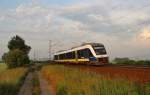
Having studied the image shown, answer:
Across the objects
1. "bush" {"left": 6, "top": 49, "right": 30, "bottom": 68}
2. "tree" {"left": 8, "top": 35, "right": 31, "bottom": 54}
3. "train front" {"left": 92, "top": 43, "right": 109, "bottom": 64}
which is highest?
"tree" {"left": 8, "top": 35, "right": 31, "bottom": 54}

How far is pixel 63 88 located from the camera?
2119cm

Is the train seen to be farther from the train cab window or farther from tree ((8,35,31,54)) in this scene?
tree ((8,35,31,54))

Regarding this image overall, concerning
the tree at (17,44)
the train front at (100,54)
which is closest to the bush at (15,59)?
the tree at (17,44)

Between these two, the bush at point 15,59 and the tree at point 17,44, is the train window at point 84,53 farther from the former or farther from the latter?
the tree at point 17,44

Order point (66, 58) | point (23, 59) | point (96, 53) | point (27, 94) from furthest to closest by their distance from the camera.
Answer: point (23, 59) < point (66, 58) < point (96, 53) < point (27, 94)

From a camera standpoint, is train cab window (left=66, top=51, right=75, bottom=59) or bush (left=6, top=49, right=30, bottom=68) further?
bush (left=6, top=49, right=30, bottom=68)

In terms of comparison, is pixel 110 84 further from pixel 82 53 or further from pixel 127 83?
pixel 82 53

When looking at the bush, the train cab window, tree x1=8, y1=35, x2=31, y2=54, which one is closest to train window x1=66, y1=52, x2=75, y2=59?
the train cab window

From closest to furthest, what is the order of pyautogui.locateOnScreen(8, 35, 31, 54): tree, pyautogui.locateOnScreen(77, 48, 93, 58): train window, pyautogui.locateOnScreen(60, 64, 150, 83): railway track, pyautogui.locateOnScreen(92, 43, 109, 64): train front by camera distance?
1. pyautogui.locateOnScreen(60, 64, 150, 83): railway track
2. pyautogui.locateOnScreen(92, 43, 109, 64): train front
3. pyautogui.locateOnScreen(77, 48, 93, 58): train window
4. pyautogui.locateOnScreen(8, 35, 31, 54): tree

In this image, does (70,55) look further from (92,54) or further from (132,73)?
(132,73)

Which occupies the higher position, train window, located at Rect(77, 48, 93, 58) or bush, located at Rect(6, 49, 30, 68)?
bush, located at Rect(6, 49, 30, 68)

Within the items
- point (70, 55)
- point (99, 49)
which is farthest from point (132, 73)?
point (70, 55)

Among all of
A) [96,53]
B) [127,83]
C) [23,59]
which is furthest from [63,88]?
[23,59]

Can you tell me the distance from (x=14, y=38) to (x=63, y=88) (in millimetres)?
90847
